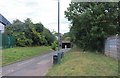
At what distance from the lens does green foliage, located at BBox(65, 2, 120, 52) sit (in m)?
35.9

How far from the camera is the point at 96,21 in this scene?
3619 centimetres

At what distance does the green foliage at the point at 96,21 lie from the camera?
35938mm

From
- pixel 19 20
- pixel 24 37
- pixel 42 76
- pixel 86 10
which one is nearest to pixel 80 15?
pixel 86 10

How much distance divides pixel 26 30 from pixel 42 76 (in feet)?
188

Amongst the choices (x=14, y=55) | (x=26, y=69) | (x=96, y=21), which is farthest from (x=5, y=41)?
(x=26, y=69)

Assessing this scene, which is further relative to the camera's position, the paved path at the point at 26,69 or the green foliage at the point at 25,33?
the green foliage at the point at 25,33

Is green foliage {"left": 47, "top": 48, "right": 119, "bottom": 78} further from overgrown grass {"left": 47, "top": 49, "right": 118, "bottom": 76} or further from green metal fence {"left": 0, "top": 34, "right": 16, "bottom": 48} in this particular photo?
green metal fence {"left": 0, "top": 34, "right": 16, "bottom": 48}

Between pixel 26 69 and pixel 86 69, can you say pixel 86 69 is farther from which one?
pixel 26 69

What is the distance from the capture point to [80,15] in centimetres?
3841

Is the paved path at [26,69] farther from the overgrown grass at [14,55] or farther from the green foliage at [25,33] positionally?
the green foliage at [25,33]

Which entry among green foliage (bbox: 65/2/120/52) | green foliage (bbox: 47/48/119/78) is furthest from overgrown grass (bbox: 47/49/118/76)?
green foliage (bbox: 65/2/120/52)

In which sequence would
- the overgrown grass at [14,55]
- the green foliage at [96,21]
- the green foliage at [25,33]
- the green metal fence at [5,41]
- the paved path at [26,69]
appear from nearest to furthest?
1. the paved path at [26,69]
2. the overgrown grass at [14,55]
3. the green foliage at [96,21]
4. the green metal fence at [5,41]
5. the green foliage at [25,33]

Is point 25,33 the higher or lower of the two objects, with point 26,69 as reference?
higher

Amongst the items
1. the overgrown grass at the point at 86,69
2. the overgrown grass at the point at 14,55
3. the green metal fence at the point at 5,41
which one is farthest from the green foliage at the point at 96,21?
the green metal fence at the point at 5,41
